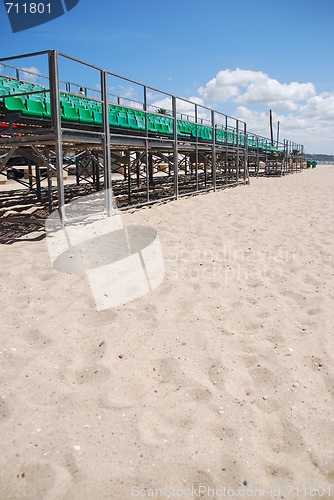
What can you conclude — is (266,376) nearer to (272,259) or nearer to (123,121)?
(272,259)

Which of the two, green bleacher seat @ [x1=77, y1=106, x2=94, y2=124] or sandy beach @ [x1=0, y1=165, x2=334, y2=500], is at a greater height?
green bleacher seat @ [x1=77, y1=106, x2=94, y2=124]

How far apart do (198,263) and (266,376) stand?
85.5 inches

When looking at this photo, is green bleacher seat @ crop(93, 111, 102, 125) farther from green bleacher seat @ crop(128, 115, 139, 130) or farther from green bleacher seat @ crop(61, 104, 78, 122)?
green bleacher seat @ crop(128, 115, 139, 130)

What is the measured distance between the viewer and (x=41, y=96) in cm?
931

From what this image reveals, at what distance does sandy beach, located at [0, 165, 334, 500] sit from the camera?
168 cm

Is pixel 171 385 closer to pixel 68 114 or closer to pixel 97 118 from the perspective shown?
pixel 68 114

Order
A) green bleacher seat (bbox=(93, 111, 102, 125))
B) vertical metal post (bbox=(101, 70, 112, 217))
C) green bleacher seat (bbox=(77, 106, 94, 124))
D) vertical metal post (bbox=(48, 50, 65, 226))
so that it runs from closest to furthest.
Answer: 1. vertical metal post (bbox=(48, 50, 65, 226))
2. vertical metal post (bbox=(101, 70, 112, 217))
3. green bleacher seat (bbox=(77, 106, 94, 124))
4. green bleacher seat (bbox=(93, 111, 102, 125))

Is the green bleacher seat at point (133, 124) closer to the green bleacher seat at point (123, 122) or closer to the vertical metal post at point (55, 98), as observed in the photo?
the green bleacher seat at point (123, 122)

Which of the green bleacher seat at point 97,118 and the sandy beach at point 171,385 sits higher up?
the green bleacher seat at point 97,118

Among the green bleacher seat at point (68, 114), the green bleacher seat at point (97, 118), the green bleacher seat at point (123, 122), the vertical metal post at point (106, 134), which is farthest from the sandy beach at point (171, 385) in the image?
the green bleacher seat at point (123, 122)

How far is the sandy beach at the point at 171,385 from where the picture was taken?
5.50ft

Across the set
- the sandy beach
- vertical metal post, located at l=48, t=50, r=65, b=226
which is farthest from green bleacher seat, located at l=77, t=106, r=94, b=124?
the sandy beach

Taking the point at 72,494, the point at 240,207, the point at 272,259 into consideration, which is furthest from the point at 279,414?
the point at 240,207

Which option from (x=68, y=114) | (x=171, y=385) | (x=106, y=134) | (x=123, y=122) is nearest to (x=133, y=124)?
(x=123, y=122)
